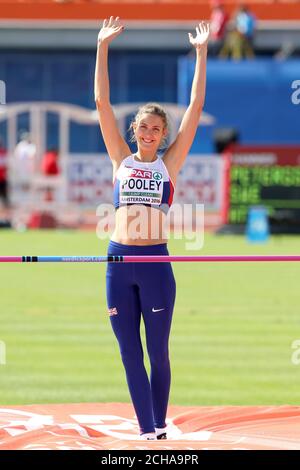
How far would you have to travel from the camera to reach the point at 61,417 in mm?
7320

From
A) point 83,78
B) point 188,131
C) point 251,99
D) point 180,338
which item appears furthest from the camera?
point 83,78

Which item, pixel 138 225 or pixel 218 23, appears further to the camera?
pixel 218 23

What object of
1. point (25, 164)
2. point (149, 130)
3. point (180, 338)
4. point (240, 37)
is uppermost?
point (240, 37)

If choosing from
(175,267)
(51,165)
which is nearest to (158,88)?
(51,165)

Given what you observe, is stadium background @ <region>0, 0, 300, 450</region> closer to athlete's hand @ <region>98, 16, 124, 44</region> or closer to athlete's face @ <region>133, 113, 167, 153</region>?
athlete's face @ <region>133, 113, 167, 153</region>

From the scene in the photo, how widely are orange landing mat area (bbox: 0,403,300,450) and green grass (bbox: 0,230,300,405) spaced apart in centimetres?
119

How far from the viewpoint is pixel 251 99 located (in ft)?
120

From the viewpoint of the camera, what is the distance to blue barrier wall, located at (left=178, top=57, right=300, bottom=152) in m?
35.2

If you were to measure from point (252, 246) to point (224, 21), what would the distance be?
44.7 ft

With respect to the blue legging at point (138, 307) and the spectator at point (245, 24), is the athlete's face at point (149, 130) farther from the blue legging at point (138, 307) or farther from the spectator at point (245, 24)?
the spectator at point (245, 24)

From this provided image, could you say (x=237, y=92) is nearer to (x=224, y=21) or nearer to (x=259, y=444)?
(x=224, y=21)

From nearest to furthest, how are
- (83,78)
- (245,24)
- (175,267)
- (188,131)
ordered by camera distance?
(188,131), (175,267), (245,24), (83,78)

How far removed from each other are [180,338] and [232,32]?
77.5 ft

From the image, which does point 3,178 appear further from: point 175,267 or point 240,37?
point 240,37
